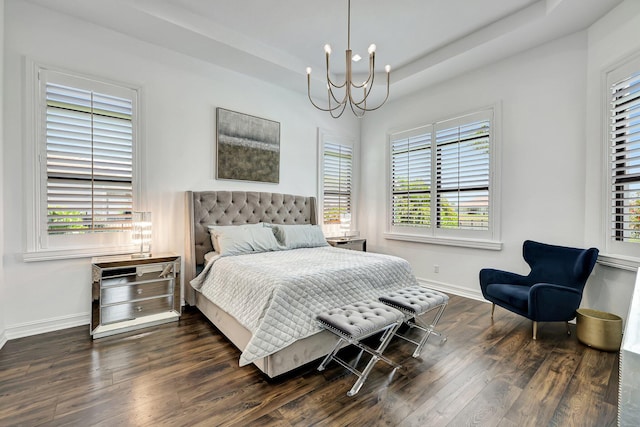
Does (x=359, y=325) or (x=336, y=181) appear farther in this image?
(x=336, y=181)

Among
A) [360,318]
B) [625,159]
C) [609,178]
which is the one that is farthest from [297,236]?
[625,159]

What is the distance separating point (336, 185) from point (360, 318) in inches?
133

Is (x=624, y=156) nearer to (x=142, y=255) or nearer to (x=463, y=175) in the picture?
(x=463, y=175)

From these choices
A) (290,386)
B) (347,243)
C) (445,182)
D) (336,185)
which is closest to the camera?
(290,386)

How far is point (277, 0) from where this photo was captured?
2.95 meters

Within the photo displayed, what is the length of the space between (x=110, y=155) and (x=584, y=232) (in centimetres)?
510

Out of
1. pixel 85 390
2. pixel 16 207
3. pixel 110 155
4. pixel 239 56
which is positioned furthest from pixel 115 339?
pixel 239 56

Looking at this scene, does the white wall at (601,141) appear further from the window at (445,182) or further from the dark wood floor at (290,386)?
the window at (445,182)

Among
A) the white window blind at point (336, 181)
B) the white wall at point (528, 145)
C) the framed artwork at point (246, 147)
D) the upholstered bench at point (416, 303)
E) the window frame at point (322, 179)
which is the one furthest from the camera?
the white window blind at point (336, 181)

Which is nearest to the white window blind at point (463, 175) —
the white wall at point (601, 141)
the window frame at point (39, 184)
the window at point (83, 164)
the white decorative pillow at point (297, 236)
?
the white wall at point (601, 141)

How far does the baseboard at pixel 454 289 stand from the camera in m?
4.04

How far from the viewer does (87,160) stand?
305 centimetres

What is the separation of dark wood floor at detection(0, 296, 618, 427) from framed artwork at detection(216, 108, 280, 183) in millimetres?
2184

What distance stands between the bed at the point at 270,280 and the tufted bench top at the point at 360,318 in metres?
0.11
